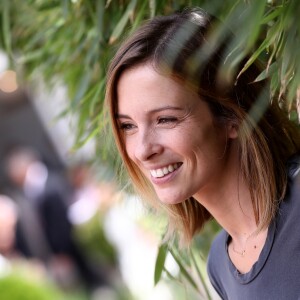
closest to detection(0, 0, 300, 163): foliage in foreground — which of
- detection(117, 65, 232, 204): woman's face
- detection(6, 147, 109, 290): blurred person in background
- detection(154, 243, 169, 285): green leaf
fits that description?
detection(117, 65, 232, 204): woman's face

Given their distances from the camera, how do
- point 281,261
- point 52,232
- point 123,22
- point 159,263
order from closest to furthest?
1. point 281,261
2. point 123,22
3. point 159,263
4. point 52,232

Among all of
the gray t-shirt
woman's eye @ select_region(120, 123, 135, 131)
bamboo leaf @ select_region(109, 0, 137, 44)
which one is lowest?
the gray t-shirt

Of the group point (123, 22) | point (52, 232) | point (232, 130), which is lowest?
point (52, 232)

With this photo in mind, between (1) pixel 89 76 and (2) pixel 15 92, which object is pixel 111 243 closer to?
(2) pixel 15 92

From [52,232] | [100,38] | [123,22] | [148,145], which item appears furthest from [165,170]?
[52,232]

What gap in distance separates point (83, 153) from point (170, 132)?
8.46 feet

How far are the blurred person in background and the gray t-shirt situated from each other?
4755 millimetres

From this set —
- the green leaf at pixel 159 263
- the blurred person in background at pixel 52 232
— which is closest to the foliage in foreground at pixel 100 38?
the green leaf at pixel 159 263

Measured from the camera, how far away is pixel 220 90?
174cm

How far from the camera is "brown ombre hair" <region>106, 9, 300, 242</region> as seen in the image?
170 cm

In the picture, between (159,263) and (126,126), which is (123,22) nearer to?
(126,126)

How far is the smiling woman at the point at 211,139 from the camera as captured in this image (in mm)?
1700

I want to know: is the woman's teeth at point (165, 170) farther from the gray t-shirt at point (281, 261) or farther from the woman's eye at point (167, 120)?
the gray t-shirt at point (281, 261)

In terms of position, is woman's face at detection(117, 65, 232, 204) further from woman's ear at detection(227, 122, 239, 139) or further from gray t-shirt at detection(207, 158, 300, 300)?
gray t-shirt at detection(207, 158, 300, 300)
